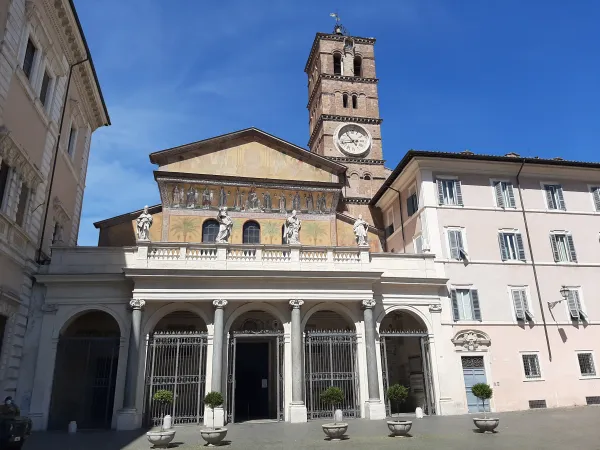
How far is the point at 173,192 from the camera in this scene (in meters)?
24.3

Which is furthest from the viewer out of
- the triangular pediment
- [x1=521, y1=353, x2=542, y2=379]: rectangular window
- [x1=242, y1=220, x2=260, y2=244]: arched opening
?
the triangular pediment

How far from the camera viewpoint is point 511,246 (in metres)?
21.9

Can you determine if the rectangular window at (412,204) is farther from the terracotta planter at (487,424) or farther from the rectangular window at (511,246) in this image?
the terracotta planter at (487,424)

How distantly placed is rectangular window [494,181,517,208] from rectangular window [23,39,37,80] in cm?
2042

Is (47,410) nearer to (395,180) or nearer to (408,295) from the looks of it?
(408,295)

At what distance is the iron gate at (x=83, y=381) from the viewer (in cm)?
1758

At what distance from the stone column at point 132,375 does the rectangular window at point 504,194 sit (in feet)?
55.7

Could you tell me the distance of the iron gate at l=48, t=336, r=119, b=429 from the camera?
17.6 metres

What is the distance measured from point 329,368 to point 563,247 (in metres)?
13.1

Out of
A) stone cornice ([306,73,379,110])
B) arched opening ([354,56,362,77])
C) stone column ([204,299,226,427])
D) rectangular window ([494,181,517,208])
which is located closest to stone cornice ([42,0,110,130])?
stone column ([204,299,226,427])

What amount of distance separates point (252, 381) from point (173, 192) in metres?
10.4

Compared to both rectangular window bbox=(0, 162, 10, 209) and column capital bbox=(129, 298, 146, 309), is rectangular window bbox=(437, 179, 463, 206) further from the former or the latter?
rectangular window bbox=(0, 162, 10, 209)

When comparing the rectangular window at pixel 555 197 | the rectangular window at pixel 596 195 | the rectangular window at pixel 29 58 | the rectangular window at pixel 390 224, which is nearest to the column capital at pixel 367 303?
the rectangular window at pixel 390 224

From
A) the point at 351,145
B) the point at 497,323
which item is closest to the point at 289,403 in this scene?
the point at 497,323
